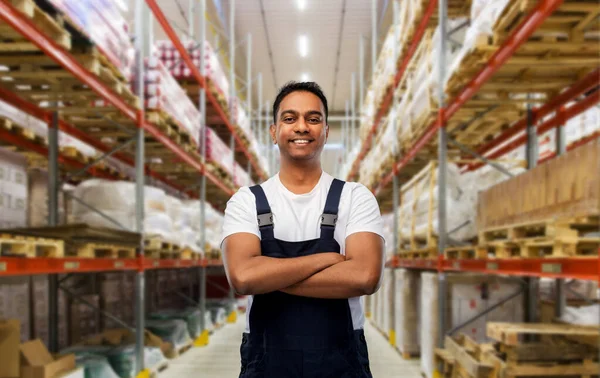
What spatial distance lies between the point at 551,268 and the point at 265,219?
7.08 ft

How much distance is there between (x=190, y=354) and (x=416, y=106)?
16.1 ft

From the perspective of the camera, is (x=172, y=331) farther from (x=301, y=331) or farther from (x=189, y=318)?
(x=301, y=331)

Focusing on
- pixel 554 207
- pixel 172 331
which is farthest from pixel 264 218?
pixel 172 331

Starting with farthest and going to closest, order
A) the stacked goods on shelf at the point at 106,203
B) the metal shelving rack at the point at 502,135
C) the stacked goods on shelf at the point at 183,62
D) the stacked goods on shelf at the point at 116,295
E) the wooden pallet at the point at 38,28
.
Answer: the stacked goods on shelf at the point at 183,62
the stacked goods on shelf at the point at 116,295
the stacked goods on shelf at the point at 106,203
the wooden pallet at the point at 38,28
the metal shelving rack at the point at 502,135

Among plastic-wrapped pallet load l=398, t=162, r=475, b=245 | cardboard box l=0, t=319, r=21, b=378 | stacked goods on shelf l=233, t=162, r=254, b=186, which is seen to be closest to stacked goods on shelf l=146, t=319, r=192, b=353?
plastic-wrapped pallet load l=398, t=162, r=475, b=245

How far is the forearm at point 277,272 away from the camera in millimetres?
1873

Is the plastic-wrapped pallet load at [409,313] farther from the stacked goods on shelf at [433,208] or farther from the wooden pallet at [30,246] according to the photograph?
the wooden pallet at [30,246]

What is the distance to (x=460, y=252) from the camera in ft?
17.6

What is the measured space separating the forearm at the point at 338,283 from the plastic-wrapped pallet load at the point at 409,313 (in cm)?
590

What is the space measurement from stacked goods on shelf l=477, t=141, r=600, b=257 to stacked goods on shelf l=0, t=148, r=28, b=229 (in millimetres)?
4382

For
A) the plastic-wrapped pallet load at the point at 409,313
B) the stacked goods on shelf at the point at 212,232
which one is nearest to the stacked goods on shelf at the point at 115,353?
the stacked goods on shelf at the point at 212,232

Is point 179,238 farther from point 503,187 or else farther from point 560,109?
point 560,109

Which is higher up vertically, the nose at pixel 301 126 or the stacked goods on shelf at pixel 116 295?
the nose at pixel 301 126

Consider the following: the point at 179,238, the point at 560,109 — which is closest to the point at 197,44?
the point at 179,238
